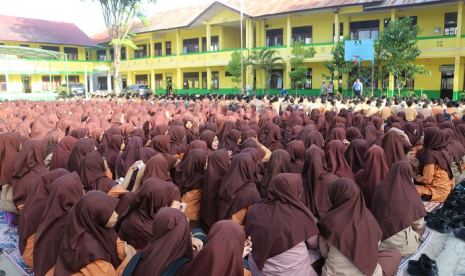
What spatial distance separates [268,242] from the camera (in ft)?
10.0

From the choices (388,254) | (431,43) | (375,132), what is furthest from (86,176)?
(431,43)

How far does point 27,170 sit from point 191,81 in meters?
25.7

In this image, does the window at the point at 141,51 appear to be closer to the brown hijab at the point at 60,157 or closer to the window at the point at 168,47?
the window at the point at 168,47

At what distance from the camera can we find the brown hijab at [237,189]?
155 inches

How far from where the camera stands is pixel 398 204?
372 centimetres

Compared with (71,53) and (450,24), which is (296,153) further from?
(71,53)

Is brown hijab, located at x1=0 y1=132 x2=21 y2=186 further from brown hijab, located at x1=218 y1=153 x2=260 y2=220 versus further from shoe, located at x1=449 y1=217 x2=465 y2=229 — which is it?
shoe, located at x1=449 y1=217 x2=465 y2=229

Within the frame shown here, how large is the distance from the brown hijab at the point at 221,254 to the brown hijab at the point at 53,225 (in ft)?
4.21

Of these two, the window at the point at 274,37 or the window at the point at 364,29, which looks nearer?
the window at the point at 364,29

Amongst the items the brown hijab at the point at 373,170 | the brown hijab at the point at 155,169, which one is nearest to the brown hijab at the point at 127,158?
the brown hijab at the point at 155,169

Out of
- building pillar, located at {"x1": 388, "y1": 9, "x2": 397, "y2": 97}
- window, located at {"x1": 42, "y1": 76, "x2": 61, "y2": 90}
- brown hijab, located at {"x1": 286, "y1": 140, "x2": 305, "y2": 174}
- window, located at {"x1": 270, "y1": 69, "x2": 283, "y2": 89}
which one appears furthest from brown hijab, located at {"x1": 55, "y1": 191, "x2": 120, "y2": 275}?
window, located at {"x1": 42, "y1": 76, "x2": 61, "y2": 90}

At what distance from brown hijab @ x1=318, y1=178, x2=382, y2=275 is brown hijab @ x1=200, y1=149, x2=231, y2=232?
1474 millimetres

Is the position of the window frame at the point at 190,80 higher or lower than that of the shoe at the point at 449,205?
higher

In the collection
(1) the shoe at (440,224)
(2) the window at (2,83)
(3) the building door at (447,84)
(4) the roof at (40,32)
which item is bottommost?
(1) the shoe at (440,224)
